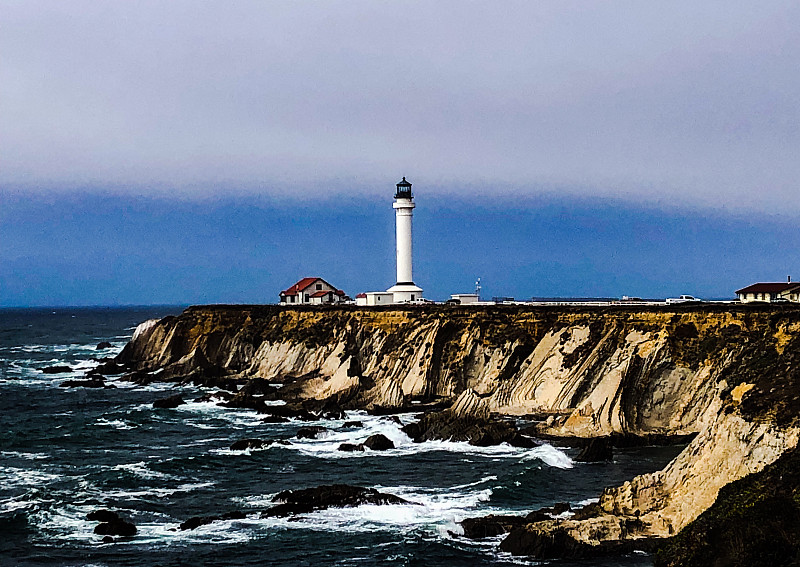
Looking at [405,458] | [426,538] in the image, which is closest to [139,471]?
[405,458]

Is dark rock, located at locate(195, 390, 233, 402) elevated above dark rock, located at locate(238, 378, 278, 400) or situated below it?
below

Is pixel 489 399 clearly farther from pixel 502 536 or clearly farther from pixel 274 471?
pixel 502 536

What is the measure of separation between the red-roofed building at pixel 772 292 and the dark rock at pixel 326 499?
135 ft

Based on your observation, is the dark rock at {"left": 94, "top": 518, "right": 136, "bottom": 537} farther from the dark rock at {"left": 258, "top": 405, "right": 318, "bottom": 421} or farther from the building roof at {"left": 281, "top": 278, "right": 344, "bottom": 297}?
the building roof at {"left": 281, "top": 278, "right": 344, "bottom": 297}

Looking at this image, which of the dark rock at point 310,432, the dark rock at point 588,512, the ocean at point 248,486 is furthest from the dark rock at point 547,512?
the dark rock at point 310,432

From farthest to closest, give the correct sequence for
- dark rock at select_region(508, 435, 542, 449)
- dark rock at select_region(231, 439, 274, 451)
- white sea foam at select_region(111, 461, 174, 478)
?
dark rock at select_region(231, 439, 274, 451) < dark rock at select_region(508, 435, 542, 449) < white sea foam at select_region(111, 461, 174, 478)

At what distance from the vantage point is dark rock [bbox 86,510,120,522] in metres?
28.6

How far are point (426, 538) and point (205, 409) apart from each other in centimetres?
3188

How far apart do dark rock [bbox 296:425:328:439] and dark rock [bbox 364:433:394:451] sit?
4.19 m

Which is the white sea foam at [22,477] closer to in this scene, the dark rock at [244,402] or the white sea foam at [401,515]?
the white sea foam at [401,515]

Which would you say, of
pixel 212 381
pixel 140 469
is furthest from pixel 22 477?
pixel 212 381

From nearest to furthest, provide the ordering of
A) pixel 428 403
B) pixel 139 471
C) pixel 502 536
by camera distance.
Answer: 1. pixel 502 536
2. pixel 139 471
3. pixel 428 403

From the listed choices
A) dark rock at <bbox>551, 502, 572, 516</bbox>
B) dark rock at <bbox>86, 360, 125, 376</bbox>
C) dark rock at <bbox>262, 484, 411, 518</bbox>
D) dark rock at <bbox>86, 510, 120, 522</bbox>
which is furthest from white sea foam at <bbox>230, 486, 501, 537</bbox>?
dark rock at <bbox>86, 360, 125, 376</bbox>

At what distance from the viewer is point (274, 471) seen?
36.1m
